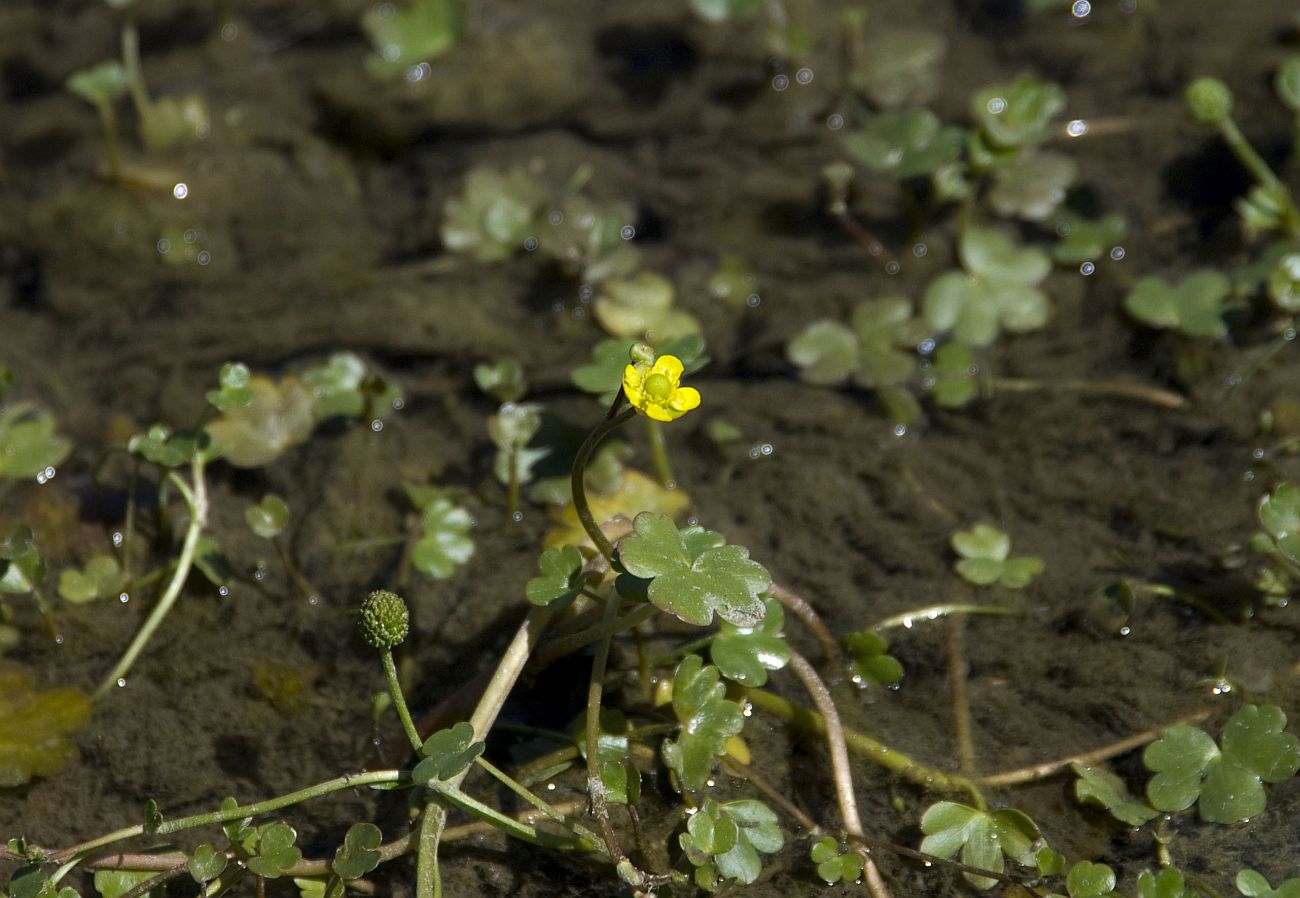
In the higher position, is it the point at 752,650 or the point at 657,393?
the point at 657,393

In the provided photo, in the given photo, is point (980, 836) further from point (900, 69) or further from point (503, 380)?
point (900, 69)

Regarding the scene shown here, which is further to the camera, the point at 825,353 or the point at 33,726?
the point at 825,353

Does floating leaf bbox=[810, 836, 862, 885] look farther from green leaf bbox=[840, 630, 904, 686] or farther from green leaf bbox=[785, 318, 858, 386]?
green leaf bbox=[785, 318, 858, 386]

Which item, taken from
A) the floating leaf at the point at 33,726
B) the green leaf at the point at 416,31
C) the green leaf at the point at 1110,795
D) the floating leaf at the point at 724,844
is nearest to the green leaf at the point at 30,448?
the floating leaf at the point at 33,726

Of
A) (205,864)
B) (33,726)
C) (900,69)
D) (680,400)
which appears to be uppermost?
(680,400)

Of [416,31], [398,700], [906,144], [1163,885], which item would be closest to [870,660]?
[1163,885]

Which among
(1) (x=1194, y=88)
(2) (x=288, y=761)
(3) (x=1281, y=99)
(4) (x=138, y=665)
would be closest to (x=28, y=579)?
(4) (x=138, y=665)

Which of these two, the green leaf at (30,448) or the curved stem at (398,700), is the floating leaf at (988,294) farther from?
the green leaf at (30,448)
